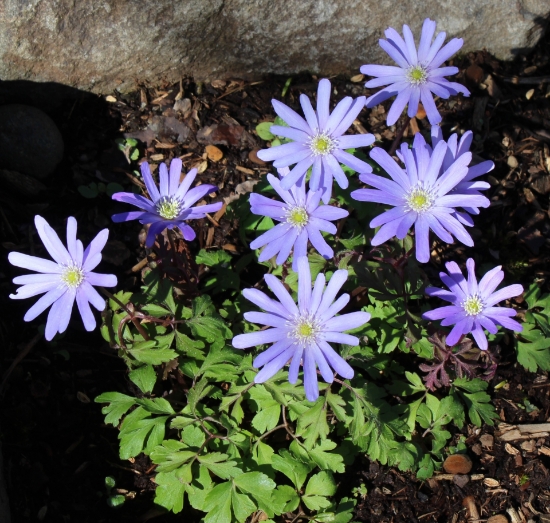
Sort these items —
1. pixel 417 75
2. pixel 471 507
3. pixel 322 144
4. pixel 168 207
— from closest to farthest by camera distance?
pixel 322 144, pixel 168 207, pixel 417 75, pixel 471 507

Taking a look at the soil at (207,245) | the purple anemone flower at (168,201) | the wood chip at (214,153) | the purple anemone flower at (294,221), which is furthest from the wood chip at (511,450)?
the wood chip at (214,153)

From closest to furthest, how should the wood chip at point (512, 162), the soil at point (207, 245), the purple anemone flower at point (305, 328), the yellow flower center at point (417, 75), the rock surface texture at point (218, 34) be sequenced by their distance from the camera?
the purple anemone flower at point (305, 328) → the yellow flower center at point (417, 75) → the soil at point (207, 245) → the rock surface texture at point (218, 34) → the wood chip at point (512, 162)

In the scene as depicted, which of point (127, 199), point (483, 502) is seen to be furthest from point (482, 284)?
point (127, 199)

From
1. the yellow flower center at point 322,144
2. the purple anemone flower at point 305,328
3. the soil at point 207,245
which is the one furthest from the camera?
the soil at point 207,245

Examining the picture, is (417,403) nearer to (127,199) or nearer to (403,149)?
(403,149)

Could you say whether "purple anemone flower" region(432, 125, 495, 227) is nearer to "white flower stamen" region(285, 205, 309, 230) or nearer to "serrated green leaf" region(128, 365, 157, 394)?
"white flower stamen" region(285, 205, 309, 230)

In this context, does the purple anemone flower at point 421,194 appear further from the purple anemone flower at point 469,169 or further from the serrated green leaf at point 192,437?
the serrated green leaf at point 192,437

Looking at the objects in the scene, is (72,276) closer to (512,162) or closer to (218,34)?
(218,34)

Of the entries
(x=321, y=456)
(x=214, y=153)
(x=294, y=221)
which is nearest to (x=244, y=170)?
(x=214, y=153)
